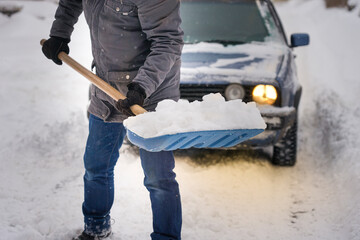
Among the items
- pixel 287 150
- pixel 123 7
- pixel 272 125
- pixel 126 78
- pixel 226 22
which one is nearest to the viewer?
pixel 123 7

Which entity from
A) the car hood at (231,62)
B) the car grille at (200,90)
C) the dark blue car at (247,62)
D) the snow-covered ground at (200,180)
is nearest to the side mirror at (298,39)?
the dark blue car at (247,62)

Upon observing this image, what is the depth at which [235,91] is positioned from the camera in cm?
378

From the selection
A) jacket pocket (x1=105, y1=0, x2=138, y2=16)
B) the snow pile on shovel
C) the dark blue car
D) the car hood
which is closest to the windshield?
the dark blue car

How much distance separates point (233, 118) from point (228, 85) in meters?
1.81

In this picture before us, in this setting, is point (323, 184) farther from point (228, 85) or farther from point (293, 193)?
point (228, 85)

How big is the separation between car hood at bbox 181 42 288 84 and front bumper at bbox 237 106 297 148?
0.27 metres

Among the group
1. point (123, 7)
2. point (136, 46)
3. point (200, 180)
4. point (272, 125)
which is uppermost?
point (123, 7)

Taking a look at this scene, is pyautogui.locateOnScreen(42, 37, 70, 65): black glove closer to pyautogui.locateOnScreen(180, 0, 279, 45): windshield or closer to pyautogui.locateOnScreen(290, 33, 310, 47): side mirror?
pyautogui.locateOnScreen(180, 0, 279, 45): windshield

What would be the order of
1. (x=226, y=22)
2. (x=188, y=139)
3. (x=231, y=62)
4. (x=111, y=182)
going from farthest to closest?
(x=226, y=22) → (x=231, y=62) → (x=111, y=182) → (x=188, y=139)

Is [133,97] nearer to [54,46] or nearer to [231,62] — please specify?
[54,46]

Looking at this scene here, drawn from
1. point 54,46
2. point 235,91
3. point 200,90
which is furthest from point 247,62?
point 54,46

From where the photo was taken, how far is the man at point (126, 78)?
6.86 feet

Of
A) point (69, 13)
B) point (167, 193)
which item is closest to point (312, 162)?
point (167, 193)

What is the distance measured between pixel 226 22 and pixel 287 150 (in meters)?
1.61
